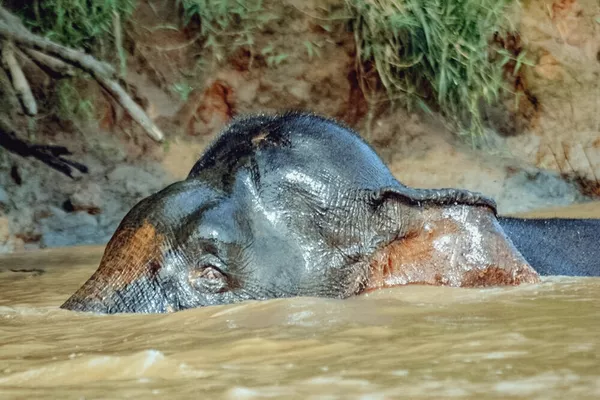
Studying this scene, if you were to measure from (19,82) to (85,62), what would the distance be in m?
0.39

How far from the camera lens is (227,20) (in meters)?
7.46

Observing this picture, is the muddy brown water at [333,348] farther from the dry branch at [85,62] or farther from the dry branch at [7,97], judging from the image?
the dry branch at [7,97]

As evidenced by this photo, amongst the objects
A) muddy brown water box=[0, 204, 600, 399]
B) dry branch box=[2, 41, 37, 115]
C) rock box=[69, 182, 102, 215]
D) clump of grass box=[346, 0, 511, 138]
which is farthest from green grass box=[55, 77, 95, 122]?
muddy brown water box=[0, 204, 600, 399]

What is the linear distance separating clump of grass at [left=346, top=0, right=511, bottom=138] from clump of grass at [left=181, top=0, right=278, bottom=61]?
2.29ft

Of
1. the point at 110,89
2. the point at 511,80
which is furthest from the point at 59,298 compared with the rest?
the point at 511,80

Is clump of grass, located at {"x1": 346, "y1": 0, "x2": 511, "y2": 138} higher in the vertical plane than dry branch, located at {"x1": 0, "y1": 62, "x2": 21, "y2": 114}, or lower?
higher

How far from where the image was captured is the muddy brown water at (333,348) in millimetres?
1857

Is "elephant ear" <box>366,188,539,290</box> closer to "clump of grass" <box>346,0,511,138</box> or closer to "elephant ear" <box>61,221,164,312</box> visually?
"elephant ear" <box>61,221,164,312</box>

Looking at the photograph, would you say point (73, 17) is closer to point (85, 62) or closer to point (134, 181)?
point (134, 181)

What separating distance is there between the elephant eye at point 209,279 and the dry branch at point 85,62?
2.06m

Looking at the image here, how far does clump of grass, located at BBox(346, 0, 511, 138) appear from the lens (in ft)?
24.6

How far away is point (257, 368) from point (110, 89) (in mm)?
3391

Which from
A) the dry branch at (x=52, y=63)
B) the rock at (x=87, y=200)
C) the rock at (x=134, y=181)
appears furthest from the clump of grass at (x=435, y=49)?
the dry branch at (x=52, y=63)

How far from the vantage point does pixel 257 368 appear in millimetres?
2072
